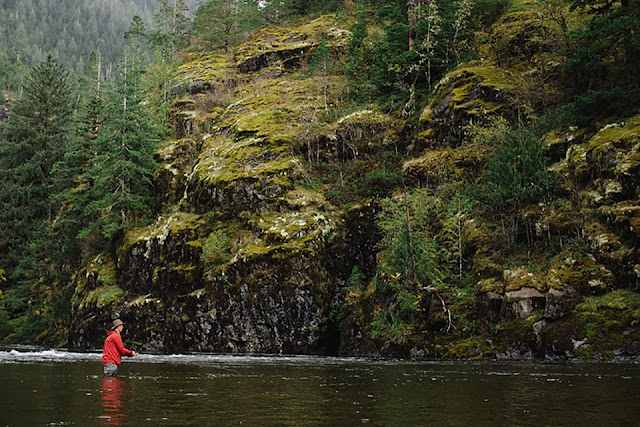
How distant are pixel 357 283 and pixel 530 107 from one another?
12.8 meters

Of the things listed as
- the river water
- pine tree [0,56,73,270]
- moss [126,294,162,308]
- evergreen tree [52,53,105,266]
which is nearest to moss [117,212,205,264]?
moss [126,294,162,308]

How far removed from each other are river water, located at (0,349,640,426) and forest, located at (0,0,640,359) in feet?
19.7

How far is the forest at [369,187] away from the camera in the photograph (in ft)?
67.0

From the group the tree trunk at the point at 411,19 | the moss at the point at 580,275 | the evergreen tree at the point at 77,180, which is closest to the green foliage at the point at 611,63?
the moss at the point at 580,275

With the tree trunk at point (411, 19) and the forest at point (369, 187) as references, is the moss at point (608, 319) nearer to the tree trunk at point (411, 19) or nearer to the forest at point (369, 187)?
the forest at point (369, 187)

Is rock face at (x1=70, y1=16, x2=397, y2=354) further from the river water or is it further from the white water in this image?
the river water

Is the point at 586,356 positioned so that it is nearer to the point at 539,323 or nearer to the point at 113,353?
the point at 539,323

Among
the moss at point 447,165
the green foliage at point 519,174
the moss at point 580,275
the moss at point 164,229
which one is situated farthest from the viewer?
the moss at point 164,229

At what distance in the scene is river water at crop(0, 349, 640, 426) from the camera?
23.3ft

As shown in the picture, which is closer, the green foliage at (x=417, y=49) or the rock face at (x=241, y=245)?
the rock face at (x=241, y=245)

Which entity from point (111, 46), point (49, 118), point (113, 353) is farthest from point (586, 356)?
point (111, 46)

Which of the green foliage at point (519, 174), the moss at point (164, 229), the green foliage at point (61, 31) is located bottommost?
the moss at point (164, 229)

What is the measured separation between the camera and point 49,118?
2159 inches

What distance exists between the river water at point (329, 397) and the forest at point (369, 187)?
601cm
